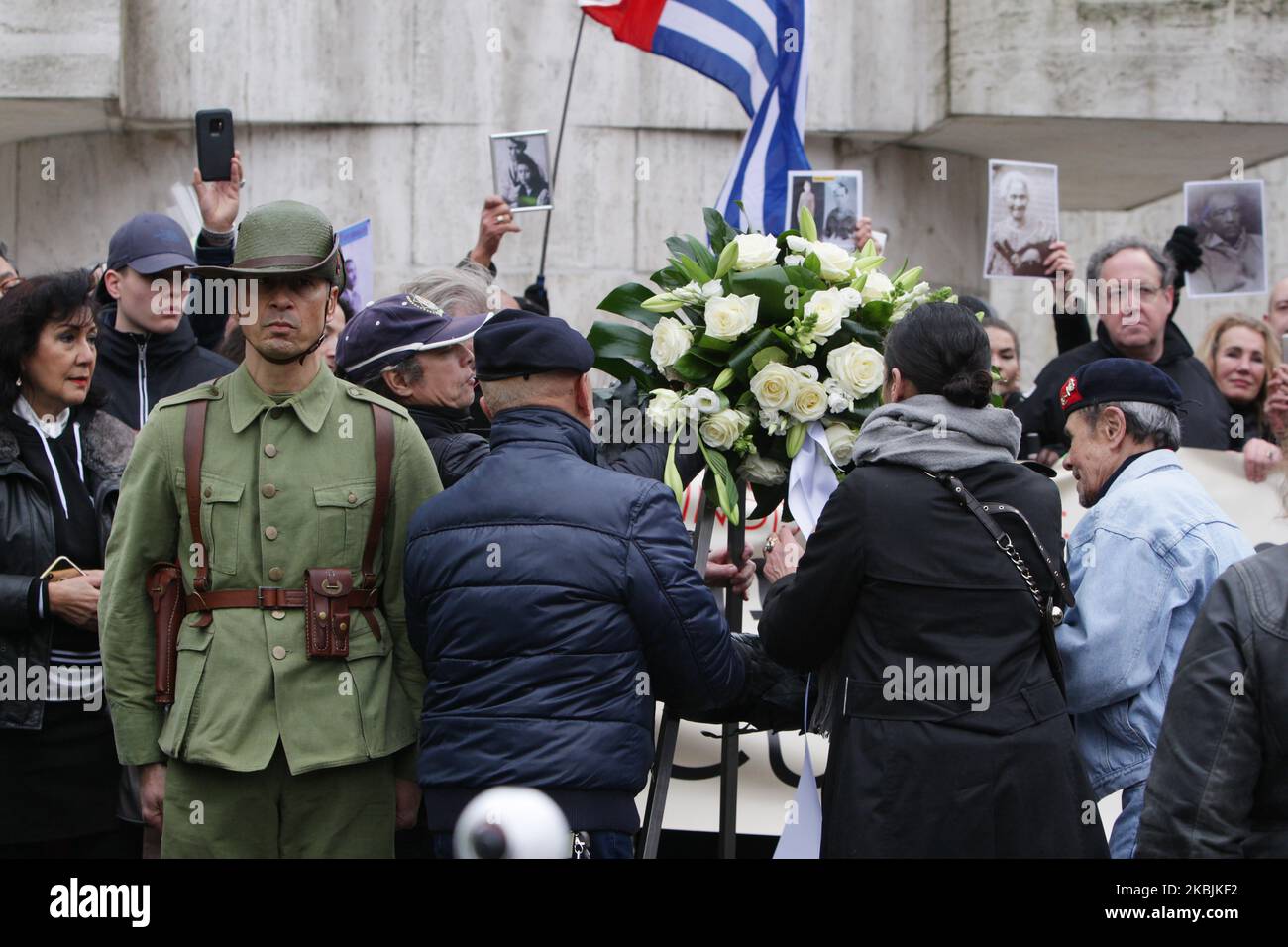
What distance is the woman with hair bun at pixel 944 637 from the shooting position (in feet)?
11.0

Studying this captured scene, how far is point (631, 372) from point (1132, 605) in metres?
1.51

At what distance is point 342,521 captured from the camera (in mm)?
3525

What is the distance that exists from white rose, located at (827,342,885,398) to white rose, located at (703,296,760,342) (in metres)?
0.24

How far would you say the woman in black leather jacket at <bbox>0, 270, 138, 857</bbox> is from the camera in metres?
3.99

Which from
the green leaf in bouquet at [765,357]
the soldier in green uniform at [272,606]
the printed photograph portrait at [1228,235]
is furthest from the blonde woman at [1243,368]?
the soldier in green uniform at [272,606]

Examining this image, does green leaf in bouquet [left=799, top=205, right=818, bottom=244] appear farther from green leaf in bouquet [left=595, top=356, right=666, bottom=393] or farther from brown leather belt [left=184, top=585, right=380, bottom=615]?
brown leather belt [left=184, top=585, right=380, bottom=615]

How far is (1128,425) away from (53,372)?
301 centimetres

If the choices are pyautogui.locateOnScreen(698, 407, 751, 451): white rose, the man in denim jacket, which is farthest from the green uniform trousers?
the man in denim jacket

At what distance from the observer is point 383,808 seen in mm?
3564

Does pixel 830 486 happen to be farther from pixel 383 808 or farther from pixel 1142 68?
pixel 1142 68

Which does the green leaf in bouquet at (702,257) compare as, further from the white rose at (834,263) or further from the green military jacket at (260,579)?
the green military jacket at (260,579)

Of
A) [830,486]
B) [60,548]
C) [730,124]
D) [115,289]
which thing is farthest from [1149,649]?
[730,124]

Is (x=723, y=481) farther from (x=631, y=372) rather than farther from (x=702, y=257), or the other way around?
(x=702, y=257)
